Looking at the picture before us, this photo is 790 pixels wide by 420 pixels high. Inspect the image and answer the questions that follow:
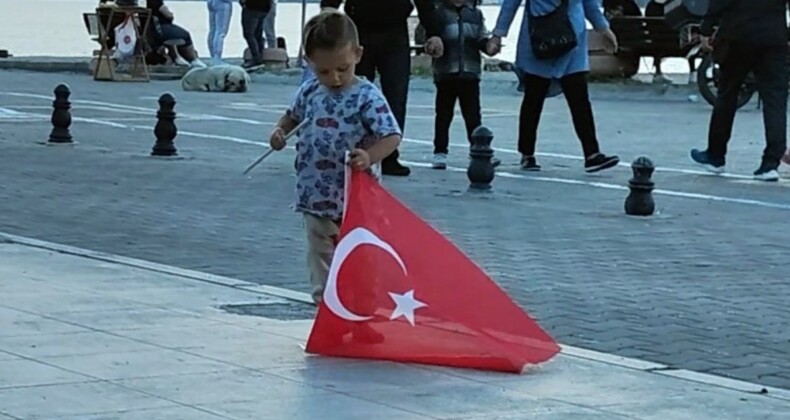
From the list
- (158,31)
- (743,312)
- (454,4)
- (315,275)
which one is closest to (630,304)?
(743,312)

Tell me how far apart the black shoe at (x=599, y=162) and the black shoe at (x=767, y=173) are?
1121 millimetres

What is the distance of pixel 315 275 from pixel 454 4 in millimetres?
7506

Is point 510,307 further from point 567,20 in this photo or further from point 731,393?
point 567,20

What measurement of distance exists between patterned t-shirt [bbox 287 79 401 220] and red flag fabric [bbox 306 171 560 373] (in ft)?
1.06

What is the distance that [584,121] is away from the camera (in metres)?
14.9

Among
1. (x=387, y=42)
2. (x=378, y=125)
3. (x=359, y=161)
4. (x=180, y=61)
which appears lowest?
(x=180, y=61)

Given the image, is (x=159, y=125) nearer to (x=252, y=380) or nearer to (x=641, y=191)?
(x=641, y=191)

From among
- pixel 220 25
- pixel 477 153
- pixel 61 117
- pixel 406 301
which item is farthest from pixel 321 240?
pixel 220 25

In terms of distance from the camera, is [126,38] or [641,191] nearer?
[641,191]

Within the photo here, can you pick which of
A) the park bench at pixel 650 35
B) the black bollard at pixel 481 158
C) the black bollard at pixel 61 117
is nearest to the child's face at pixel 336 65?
the black bollard at pixel 481 158

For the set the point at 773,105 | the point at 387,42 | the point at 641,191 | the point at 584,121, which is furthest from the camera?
the point at 584,121

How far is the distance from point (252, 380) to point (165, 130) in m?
9.42

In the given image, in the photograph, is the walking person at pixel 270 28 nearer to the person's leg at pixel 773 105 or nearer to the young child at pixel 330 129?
the person's leg at pixel 773 105

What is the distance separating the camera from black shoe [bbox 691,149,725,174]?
15.0 m
